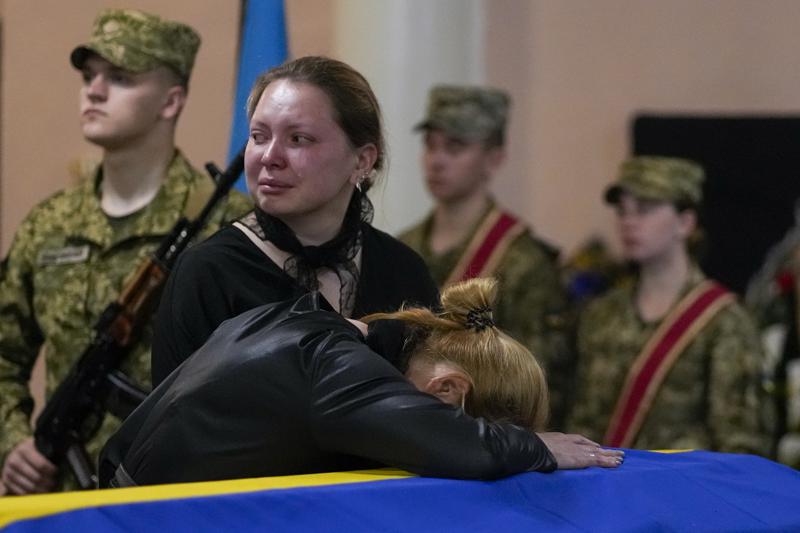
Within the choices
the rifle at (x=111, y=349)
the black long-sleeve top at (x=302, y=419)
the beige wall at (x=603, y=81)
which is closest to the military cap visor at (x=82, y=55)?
the rifle at (x=111, y=349)

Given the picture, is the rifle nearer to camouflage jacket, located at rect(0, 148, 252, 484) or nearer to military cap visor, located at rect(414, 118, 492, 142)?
camouflage jacket, located at rect(0, 148, 252, 484)

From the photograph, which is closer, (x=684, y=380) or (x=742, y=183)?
(x=684, y=380)

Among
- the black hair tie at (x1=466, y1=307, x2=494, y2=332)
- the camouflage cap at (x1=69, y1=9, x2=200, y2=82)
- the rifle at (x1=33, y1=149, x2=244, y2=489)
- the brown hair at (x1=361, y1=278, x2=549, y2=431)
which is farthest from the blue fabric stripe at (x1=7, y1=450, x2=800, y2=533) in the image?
the camouflage cap at (x1=69, y1=9, x2=200, y2=82)

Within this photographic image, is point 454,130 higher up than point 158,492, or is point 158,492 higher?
point 454,130

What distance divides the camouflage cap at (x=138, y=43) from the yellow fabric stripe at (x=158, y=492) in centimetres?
147

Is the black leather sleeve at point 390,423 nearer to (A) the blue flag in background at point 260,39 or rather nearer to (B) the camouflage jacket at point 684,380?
(A) the blue flag in background at point 260,39

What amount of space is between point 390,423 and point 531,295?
2850 millimetres

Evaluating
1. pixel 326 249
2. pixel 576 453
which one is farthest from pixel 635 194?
pixel 576 453

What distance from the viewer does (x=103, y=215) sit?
11.6 ft

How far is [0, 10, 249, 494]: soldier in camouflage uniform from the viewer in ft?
11.3

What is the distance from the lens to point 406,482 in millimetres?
2145

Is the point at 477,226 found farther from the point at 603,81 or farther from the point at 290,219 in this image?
the point at 603,81

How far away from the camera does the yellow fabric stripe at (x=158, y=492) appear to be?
1.89 metres

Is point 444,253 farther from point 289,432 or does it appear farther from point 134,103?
point 289,432
